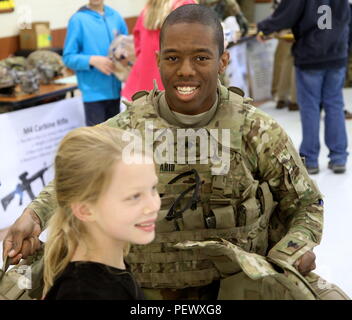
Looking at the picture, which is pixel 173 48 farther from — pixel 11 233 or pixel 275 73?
pixel 275 73

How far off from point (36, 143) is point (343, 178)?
7.69 ft

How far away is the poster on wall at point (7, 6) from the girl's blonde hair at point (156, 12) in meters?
3.53

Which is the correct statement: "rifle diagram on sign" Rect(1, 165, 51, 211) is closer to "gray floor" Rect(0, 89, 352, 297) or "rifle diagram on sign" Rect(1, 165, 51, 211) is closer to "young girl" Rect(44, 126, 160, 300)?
"gray floor" Rect(0, 89, 352, 297)

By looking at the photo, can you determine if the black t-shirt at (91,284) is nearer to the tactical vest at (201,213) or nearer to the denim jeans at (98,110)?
the tactical vest at (201,213)

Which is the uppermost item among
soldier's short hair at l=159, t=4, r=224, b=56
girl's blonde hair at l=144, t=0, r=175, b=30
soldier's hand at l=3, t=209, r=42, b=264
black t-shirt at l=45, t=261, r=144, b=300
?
soldier's short hair at l=159, t=4, r=224, b=56

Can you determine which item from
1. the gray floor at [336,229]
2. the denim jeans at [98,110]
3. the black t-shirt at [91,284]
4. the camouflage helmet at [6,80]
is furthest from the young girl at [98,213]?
the camouflage helmet at [6,80]

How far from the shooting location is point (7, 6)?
21.5ft

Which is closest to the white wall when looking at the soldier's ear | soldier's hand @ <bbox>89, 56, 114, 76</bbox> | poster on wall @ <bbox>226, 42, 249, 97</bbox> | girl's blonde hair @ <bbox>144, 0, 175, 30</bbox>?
poster on wall @ <bbox>226, 42, 249, 97</bbox>

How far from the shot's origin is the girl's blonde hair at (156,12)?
335 centimetres

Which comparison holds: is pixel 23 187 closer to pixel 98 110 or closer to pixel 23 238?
pixel 98 110

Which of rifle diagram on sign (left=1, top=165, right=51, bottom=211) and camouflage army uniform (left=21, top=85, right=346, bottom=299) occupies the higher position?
camouflage army uniform (left=21, top=85, right=346, bottom=299)

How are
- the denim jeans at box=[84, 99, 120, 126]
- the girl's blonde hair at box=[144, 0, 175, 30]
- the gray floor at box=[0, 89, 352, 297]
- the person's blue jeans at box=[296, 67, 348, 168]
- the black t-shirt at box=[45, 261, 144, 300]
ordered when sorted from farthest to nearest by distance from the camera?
the person's blue jeans at box=[296, 67, 348, 168]
the denim jeans at box=[84, 99, 120, 126]
the girl's blonde hair at box=[144, 0, 175, 30]
the gray floor at box=[0, 89, 352, 297]
the black t-shirt at box=[45, 261, 144, 300]

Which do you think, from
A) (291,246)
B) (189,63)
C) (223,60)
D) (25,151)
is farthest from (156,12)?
(291,246)

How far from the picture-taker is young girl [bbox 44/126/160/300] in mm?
1224
